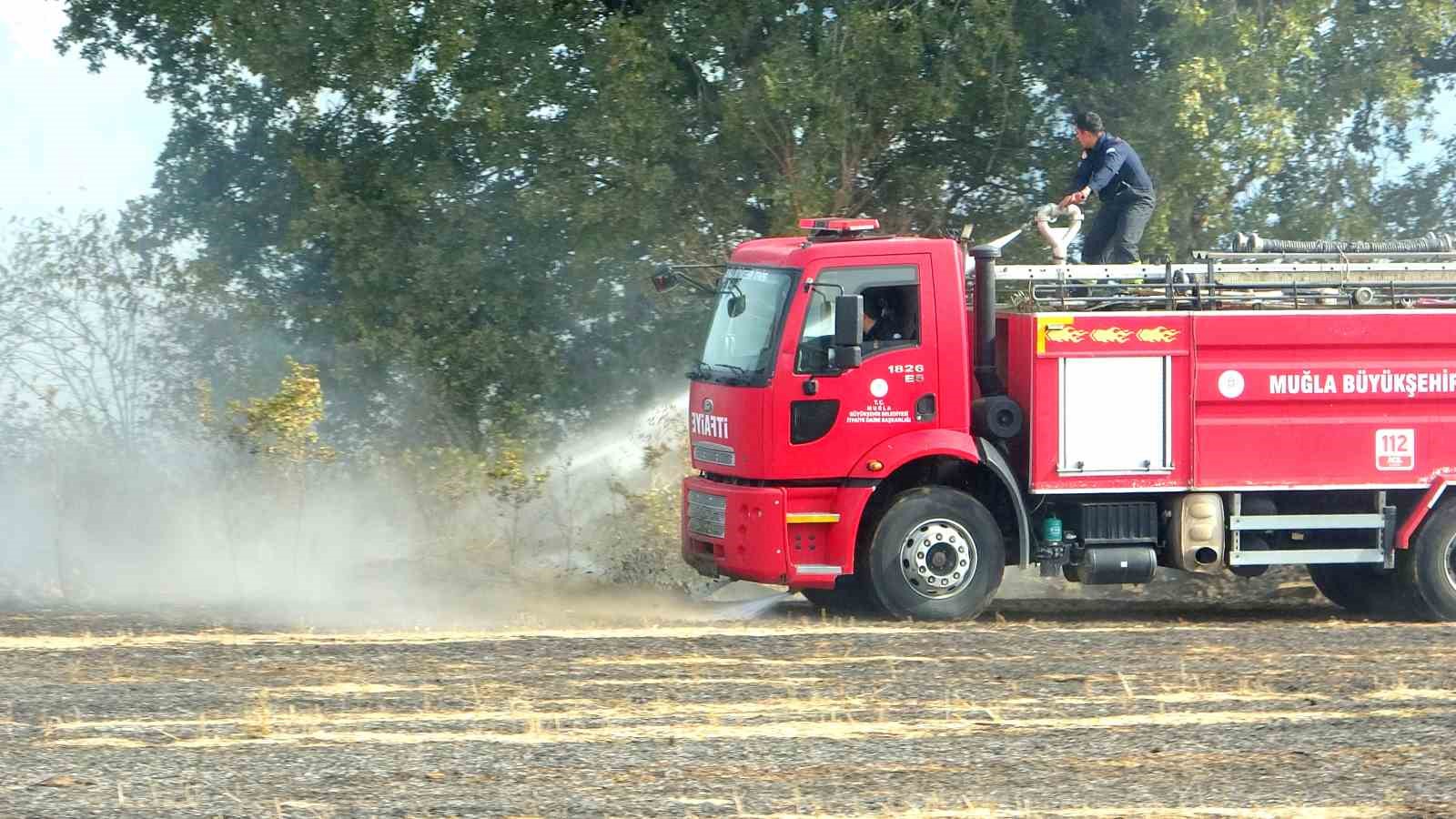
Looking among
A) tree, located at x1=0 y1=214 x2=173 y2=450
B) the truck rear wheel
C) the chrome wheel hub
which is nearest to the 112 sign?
the truck rear wheel

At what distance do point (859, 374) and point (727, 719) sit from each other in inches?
143

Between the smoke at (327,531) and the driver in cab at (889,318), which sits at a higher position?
the driver in cab at (889,318)

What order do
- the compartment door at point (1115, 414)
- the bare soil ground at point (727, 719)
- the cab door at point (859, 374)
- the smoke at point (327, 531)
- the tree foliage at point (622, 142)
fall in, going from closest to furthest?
the bare soil ground at point (727, 719)
the cab door at point (859, 374)
the compartment door at point (1115, 414)
the smoke at point (327, 531)
the tree foliage at point (622, 142)

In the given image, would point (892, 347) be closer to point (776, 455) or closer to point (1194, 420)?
point (776, 455)

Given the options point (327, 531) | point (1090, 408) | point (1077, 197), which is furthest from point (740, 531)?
point (327, 531)

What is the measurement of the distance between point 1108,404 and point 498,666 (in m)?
4.41

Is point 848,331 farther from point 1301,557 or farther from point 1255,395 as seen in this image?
point 1301,557

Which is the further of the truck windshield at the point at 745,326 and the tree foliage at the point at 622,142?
the tree foliage at the point at 622,142

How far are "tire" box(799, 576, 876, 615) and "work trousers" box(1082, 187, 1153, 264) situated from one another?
2.88m

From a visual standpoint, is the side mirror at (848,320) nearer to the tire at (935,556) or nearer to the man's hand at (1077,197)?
the tire at (935,556)

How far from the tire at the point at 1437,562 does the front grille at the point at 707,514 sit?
469 centimetres

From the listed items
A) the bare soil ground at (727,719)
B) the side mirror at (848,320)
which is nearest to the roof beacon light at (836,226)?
the side mirror at (848,320)

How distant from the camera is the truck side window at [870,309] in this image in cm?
1158

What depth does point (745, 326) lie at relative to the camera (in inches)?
472
